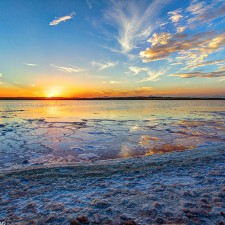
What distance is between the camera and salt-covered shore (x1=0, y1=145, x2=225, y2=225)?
3.69 meters

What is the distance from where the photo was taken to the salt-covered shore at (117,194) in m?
3.69

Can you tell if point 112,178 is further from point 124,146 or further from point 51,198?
point 124,146

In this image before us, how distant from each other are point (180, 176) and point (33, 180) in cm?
397

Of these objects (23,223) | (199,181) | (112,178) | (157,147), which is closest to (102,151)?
(157,147)

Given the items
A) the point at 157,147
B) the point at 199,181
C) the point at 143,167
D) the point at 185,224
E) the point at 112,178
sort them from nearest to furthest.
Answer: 1. the point at 185,224
2. the point at 199,181
3. the point at 112,178
4. the point at 143,167
5. the point at 157,147

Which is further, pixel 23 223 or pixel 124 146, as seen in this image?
pixel 124 146

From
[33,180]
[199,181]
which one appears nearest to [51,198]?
[33,180]

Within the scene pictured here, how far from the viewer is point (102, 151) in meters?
9.96

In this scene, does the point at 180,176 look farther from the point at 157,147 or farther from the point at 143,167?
the point at 157,147

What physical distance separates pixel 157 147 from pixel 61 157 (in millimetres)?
4874

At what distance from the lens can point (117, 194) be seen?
4.59 metres

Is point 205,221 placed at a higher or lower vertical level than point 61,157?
higher

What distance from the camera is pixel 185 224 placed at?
346 centimetres

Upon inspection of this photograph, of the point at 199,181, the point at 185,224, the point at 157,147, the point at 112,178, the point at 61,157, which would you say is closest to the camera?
the point at 185,224
